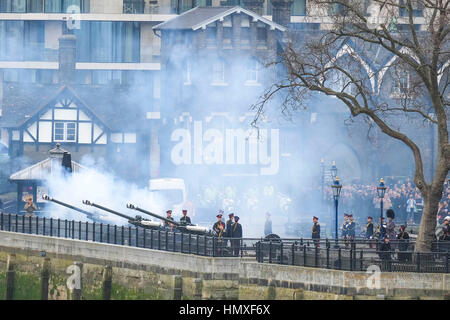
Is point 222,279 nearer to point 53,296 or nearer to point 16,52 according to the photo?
point 53,296

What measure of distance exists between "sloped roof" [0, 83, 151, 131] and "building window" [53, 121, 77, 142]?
230 cm

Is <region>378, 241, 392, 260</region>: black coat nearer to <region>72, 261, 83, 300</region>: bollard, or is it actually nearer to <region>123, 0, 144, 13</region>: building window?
<region>72, 261, 83, 300</region>: bollard

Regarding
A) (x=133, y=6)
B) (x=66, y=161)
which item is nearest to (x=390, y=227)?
(x=66, y=161)

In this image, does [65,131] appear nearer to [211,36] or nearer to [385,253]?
[211,36]

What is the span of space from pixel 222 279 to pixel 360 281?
4.70 metres

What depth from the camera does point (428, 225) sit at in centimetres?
3256

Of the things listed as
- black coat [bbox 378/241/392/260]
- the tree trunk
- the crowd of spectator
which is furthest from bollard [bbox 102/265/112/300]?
the crowd of spectator

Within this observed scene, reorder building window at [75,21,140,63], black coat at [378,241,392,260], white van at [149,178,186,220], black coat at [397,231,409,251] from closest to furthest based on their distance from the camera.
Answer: black coat at [378,241,392,260]
black coat at [397,231,409,251]
white van at [149,178,186,220]
building window at [75,21,140,63]

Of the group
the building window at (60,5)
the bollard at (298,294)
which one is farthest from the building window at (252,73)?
the bollard at (298,294)

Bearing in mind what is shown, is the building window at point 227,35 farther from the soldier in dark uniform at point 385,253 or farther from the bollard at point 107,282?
the soldier in dark uniform at point 385,253

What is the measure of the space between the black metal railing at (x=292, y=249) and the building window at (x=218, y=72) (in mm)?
25175

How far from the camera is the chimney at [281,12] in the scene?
66000 millimetres

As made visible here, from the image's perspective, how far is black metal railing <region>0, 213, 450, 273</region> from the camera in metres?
31.1

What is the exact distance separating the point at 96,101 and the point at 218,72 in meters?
10.1
